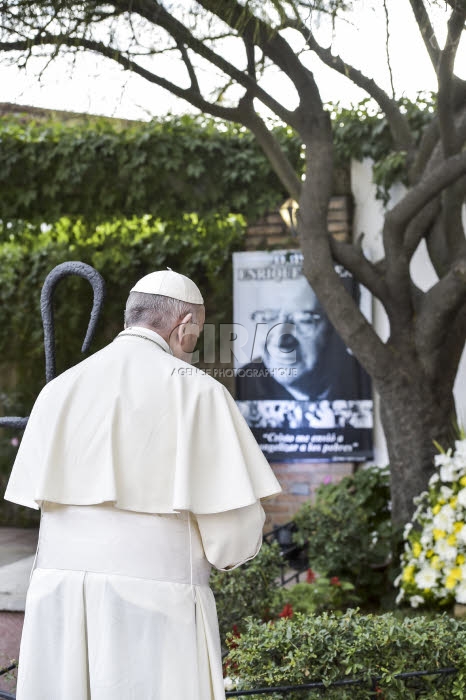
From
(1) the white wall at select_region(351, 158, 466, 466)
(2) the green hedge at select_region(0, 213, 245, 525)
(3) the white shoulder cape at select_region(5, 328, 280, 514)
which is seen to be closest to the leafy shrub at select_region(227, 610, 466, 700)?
(3) the white shoulder cape at select_region(5, 328, 280, 514)

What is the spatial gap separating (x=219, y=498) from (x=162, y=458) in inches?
6.2

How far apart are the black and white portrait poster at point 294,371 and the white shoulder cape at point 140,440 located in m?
4.76

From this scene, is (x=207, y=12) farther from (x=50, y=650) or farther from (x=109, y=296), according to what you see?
(x=109, y=296)

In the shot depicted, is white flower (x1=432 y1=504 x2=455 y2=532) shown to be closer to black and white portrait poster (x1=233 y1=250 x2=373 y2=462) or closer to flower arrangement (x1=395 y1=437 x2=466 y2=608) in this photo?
flower arrangement (x1=395 y1=437 x2=466 y2=608)

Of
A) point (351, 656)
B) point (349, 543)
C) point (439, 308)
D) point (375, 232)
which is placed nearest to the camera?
point (351, 656)

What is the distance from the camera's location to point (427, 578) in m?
3.91

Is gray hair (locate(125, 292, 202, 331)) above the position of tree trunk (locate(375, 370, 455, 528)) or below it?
above

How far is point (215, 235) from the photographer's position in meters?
7.13

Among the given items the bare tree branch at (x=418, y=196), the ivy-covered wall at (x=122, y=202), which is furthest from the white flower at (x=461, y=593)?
the ivy-covered wall at (x=122, y=202)

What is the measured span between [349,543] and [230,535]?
3.07m

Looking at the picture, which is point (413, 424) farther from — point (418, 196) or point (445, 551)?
point (418, 196)

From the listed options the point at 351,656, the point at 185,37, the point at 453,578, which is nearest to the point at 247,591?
the point at 453,578

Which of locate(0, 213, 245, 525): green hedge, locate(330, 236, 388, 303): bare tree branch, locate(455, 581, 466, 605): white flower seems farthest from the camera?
locate(0, 213, 245, 525): green hedge

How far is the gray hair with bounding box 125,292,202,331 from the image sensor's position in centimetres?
198
